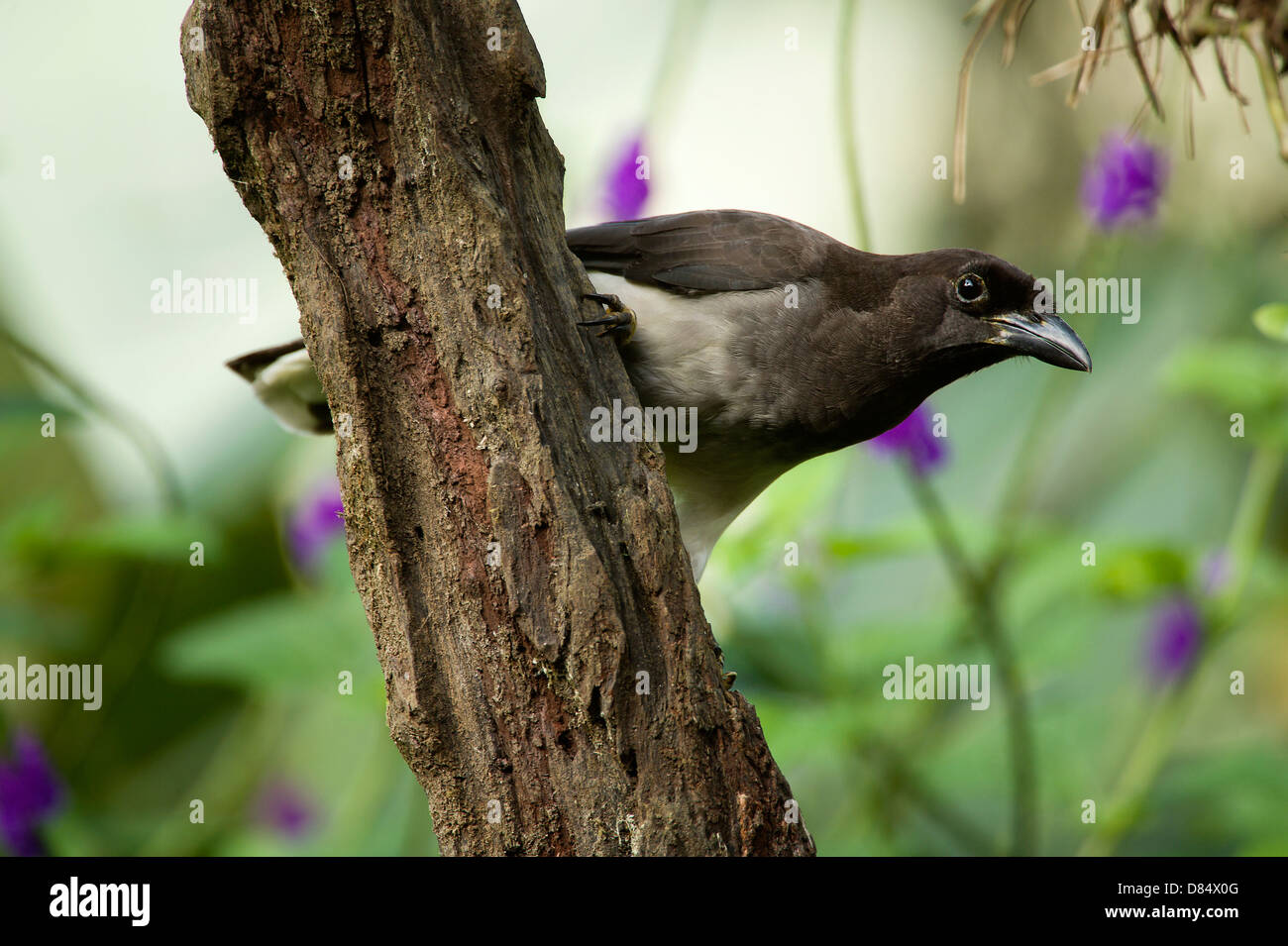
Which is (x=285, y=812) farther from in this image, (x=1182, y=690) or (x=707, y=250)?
(x=1182, y=690)

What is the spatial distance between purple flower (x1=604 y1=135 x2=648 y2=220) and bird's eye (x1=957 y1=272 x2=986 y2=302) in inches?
53.1

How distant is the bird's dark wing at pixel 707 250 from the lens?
158 inches

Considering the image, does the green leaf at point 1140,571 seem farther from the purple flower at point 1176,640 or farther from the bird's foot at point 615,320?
the bird's foot at point 615,320

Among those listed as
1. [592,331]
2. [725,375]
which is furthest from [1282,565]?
[592,331]

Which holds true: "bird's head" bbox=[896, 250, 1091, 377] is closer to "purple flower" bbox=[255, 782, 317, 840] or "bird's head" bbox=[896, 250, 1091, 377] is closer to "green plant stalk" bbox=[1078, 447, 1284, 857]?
"green plant stalk" bbox=[1078, 447, 1284, 857]

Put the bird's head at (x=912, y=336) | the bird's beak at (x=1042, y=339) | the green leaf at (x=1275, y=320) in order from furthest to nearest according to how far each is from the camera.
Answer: the bird's head at (x=912, y=336) → the bird's beak at (x=1042, y=339) → the green leaf at (x=1275, y=320)

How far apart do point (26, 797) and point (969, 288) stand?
13.3ft

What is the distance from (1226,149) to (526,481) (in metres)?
6.04

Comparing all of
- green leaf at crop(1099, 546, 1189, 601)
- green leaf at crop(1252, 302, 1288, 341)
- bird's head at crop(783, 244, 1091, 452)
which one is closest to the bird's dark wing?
bird's head at crop(783, 244, 1091, 452)

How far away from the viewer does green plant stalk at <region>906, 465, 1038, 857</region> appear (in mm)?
4176

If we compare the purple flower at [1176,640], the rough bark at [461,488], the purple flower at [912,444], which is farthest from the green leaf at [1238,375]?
the rough bark at [461,488]

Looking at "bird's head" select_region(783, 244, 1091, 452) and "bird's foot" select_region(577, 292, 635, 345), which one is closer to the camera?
"bird's foot" select_region(577, 292, 635, 345)

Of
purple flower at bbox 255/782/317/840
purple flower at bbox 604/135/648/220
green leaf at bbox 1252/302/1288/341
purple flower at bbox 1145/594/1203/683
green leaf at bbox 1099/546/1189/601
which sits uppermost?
purple flower at bbox 604/135/648/220

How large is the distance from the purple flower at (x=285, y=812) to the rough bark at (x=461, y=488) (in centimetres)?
357
